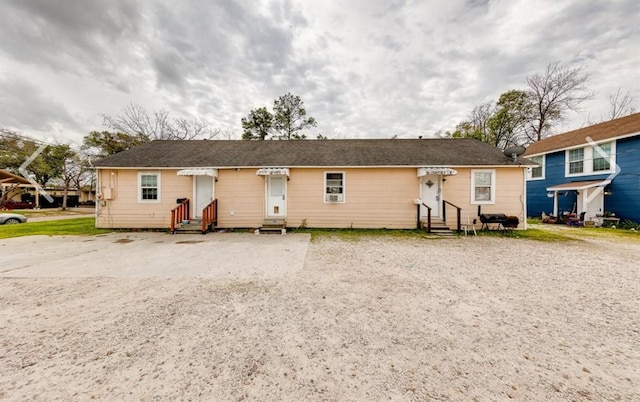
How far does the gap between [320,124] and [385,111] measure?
7.34 metres

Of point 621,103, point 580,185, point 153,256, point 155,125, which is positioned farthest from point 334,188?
point 621,103

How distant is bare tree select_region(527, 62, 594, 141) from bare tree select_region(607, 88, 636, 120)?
2672 millimetres

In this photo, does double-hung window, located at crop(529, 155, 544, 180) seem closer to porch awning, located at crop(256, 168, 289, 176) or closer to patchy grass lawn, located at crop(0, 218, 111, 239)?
porch awning, located at crop(256, 168, 289, 176)

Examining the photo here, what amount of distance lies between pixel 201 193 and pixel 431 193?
10.7 meters

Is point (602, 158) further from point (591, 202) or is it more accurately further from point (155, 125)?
point (155, 125)

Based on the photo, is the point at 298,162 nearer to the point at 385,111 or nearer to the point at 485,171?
the point at 485,171

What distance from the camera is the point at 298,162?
10.5 m

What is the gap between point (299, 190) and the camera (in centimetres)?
1054

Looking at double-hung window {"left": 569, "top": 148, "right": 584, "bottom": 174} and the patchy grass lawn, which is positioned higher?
double-hung window {"left": 569, "top": 148, "right": 584, "bottom": 174}

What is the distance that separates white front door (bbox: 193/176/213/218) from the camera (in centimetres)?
1058

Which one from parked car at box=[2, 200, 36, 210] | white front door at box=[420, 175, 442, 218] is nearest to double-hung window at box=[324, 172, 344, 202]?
white front door at box=[420, 175, 442, 218]

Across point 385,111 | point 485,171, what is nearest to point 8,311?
point 485,171

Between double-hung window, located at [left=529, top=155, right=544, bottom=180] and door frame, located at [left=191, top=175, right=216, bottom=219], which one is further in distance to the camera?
double-hung window, located at [left=529, top=155, right=544, bottom=180]

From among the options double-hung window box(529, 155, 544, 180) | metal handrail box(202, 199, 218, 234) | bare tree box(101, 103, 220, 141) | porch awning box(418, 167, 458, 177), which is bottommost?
metal handrail box(202, 199, 218, 234)
